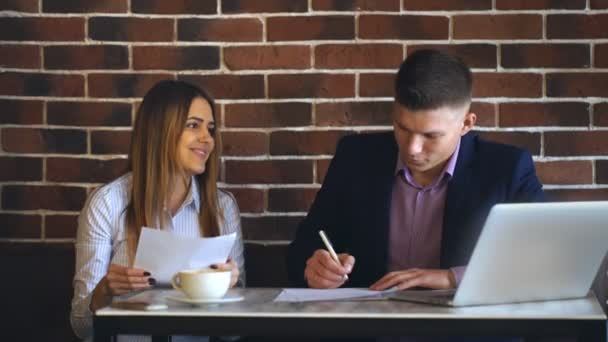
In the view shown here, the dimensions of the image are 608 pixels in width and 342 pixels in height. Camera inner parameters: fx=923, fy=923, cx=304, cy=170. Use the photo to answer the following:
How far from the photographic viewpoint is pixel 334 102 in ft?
8.81

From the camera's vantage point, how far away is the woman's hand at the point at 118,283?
2049 millimetres

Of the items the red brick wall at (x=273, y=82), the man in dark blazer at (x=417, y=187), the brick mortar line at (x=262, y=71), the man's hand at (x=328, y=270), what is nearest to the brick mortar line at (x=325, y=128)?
the red brick wall at (x=273, y=82)

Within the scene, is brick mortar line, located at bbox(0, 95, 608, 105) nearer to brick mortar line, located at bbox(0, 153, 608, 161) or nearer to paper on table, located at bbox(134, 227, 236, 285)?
brick mortar line, located at bbox(0, 153, 608, 161)

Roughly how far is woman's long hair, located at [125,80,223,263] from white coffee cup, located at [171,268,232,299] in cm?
80

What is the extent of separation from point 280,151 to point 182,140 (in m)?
0.31

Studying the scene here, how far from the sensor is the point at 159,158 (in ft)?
8.33

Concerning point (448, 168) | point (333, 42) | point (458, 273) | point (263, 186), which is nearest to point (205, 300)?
point (458, 273)

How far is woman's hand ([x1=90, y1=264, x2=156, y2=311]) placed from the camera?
2.05 m

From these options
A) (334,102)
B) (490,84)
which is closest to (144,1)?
(334,102)

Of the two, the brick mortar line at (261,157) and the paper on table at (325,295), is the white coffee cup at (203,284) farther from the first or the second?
the brick mortar line at (261,157)

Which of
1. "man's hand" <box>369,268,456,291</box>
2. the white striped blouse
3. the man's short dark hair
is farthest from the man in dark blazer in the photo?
the white striped blouse

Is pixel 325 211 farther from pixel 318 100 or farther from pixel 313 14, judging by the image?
pixel 313 14

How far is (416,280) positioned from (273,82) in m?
1.00

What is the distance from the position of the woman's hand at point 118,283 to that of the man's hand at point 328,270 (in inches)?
14.3
